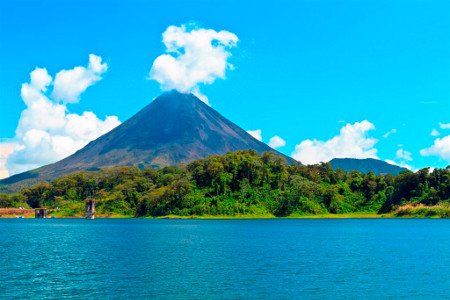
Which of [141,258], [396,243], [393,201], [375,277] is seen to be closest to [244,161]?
[393,201]

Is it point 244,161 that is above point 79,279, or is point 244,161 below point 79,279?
above

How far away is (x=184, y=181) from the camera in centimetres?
19288

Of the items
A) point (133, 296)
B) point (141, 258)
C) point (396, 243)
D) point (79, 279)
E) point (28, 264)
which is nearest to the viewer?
point (133, 296)

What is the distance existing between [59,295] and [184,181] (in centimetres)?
15737

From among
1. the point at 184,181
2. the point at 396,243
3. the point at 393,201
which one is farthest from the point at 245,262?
the point at 393,201

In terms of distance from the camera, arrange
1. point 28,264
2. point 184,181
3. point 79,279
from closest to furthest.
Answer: point 79,279 < point 28,264 < point 184,181

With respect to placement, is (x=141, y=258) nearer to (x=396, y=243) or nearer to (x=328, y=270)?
(x=328, y=270)

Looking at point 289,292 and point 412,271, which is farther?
point 412,271

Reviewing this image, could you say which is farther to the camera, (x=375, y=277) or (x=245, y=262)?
(x=245, y=262)

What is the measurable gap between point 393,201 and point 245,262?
518 ft

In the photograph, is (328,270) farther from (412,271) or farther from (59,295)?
(59,295)

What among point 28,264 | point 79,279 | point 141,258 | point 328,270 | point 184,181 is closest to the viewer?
point 79,279

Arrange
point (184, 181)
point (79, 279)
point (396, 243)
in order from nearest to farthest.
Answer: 1. point (79, 279)
2. point (396, 243)
3. point (184, 181)

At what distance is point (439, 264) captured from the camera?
53.3 metres
